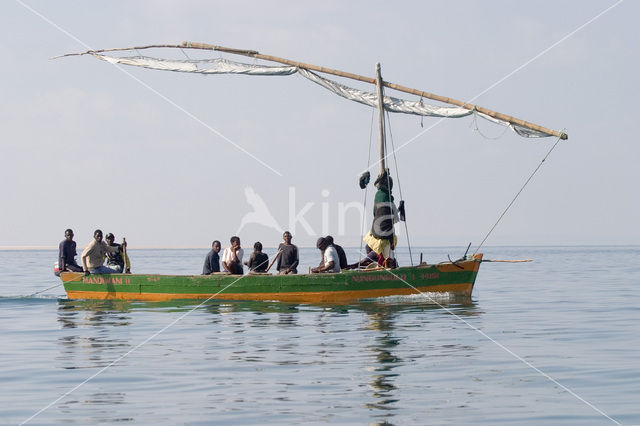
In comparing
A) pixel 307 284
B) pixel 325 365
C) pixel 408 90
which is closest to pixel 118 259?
pixel 307 284

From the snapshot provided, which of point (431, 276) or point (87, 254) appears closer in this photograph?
point (431, 276)

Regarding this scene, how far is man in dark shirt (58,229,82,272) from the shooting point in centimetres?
2808

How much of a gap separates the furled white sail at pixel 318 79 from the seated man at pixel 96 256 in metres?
7.25

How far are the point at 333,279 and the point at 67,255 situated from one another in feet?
31.0

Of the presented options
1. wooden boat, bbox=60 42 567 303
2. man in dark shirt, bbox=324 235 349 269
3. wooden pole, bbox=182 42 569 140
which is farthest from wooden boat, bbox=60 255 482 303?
wooden pole, bbox=182 42 569 140

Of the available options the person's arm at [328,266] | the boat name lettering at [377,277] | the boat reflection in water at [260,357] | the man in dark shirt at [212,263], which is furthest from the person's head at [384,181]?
the man in dark shirt at [212,263]

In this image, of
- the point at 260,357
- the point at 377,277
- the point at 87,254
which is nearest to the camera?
the point at 260,357

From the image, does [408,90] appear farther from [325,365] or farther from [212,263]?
[325,365]

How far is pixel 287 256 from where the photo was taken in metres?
26.0

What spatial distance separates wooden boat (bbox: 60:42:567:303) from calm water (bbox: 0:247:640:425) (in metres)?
0.57

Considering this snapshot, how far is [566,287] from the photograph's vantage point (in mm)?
39219

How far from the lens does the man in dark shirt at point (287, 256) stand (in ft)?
85.4

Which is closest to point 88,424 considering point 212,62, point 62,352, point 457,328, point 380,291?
point 62,352

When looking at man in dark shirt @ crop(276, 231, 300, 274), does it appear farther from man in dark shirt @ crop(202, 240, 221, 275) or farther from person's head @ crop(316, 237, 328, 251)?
man in dark shirt @ crop(202, 240, 221, 275)
